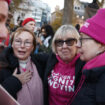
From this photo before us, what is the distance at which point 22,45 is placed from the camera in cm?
210

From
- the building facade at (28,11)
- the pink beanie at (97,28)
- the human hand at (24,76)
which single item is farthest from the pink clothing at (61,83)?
the building facade at (28,11)

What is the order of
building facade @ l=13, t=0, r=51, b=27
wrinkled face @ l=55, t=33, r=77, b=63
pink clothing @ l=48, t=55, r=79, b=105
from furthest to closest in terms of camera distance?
building facade @ l=13, t=0, r=51, b=27 < wrinkled face @ l=55, t=33, r=77, b=63 < pink clothing @ l=48, t=55, r=79, b=105

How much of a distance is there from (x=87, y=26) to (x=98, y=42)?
0.62 feet

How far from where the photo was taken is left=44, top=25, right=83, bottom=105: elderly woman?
75.4 inches

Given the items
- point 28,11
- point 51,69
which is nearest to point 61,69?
point 51,69

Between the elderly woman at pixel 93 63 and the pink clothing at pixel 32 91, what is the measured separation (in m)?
0.52

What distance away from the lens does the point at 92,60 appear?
150 centimetres

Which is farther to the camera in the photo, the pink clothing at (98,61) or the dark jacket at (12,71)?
the dark jacket at (12,71)

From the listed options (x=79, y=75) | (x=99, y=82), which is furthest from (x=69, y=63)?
(x=99, y=82)

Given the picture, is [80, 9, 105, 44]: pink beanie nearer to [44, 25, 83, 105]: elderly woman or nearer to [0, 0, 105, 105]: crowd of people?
[0, 0, 105, 105]: crowd of people

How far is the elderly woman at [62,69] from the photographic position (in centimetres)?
192

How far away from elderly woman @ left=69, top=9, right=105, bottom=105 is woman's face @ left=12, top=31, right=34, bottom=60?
2.31 ft

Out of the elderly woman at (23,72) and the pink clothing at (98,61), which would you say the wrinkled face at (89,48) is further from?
the elderly woman at (23,72)

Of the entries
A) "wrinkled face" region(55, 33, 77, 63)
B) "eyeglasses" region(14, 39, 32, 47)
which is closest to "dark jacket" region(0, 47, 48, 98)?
"eyeglasses" region(14, 39, 32, 47)
